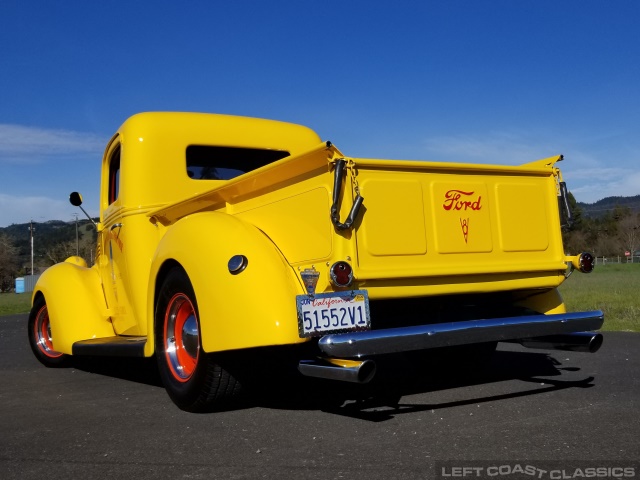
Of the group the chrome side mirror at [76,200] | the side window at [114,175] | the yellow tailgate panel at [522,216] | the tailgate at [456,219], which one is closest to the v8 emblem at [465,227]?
the tailgate at [456,219]

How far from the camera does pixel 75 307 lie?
6410 mm

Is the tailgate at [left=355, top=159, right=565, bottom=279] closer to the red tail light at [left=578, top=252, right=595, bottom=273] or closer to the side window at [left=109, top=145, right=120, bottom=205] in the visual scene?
the red tail light at [left=578, top=252, right=595, bottom=273]

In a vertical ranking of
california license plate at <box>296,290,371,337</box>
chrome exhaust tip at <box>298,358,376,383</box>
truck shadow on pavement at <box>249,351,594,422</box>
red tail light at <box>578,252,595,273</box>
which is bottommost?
truck shadow on pavement at <box>249,351,594,422</box>

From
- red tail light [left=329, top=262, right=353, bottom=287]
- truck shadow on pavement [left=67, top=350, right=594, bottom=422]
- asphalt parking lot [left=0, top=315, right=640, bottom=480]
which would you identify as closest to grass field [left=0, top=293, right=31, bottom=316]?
truck shadow on pavement [left=67, top=350, right=594, bottom=422]

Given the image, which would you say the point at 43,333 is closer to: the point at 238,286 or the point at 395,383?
the point at 395,383

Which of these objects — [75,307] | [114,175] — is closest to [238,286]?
[75,307]

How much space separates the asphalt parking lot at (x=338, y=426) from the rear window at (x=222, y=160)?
6.12 ft

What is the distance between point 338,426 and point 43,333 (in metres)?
4.53

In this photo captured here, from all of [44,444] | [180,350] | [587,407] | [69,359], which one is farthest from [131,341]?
[587,407]

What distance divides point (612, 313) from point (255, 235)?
29.1 feet

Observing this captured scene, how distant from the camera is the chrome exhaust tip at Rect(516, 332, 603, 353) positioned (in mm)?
4602

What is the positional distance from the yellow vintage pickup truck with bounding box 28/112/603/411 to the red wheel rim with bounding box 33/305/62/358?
2.01 meters

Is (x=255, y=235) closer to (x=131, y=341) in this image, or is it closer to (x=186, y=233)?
(x=186, y=233)

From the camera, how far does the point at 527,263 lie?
4.64 meters
